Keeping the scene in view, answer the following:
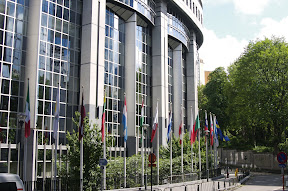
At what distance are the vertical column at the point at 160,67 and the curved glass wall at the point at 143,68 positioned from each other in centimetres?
72

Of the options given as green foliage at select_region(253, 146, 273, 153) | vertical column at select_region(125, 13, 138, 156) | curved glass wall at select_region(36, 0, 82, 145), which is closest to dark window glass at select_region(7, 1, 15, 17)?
curved glass wall at select_region(36, 0, 82, 145)

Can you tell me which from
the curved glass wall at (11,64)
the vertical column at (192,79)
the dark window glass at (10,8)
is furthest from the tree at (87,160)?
the vertical column at (192,79)

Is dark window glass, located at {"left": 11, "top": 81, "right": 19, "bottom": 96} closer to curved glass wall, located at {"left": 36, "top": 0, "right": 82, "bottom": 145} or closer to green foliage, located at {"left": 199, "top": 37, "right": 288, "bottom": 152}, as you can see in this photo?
curved glass wall, located at {"left": 36, "top": 0, "right": 82, "bottom": 145}

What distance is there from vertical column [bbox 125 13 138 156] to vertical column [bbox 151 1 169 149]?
18.3 ft

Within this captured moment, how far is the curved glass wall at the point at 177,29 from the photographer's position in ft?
158

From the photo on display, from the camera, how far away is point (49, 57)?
30.9 metres

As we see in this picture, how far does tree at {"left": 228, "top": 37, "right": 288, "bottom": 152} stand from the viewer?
46.6 m

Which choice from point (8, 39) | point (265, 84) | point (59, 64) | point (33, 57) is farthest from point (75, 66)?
point (265, 84)

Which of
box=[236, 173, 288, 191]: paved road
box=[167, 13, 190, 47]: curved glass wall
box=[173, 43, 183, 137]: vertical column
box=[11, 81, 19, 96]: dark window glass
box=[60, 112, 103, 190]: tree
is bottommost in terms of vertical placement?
box=[236, 173, 288, 191]: paved road

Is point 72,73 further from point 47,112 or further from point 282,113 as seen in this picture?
point 282,113

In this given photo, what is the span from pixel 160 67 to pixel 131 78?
6384 mm

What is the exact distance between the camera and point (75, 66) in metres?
33.4

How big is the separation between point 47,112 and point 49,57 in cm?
553

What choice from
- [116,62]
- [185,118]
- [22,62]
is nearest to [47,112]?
[22,62]
